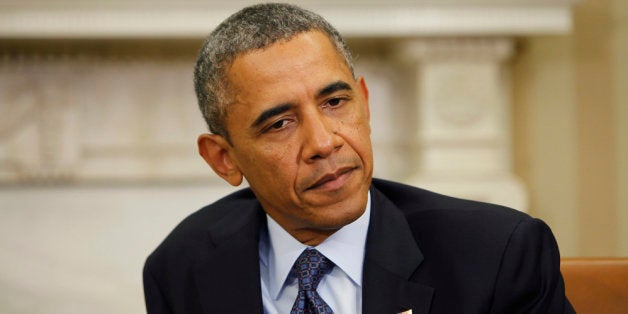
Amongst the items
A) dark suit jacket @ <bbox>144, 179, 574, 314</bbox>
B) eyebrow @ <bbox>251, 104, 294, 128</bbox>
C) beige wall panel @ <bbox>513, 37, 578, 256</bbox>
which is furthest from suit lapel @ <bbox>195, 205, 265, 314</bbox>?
beige wall panel @ <bbox>513, 37, 578, 256</bbox>

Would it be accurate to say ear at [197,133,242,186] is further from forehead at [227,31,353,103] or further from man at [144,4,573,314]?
forehead at [227,31,353,103]

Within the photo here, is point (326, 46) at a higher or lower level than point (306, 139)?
higher

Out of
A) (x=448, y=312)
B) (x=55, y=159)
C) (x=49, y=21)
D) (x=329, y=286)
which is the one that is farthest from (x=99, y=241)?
(x=448, y=312)

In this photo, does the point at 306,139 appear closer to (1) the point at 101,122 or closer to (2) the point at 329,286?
(2) the point at 329,286

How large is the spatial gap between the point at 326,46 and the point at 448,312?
0.57 m

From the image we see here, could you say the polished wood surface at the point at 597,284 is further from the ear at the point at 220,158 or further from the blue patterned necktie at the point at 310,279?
the ear at the point at 220,158

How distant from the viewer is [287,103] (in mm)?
1334

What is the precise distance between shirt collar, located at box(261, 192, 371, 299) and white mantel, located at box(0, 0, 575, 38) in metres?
1.50

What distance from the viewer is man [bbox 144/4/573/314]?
1332mm

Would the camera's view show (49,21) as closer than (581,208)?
Yes

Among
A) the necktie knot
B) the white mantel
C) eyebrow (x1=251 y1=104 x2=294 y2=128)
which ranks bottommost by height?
the necktie knot

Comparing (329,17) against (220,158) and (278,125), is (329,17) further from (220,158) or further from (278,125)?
(278,125)

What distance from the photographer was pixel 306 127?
52.7 inches

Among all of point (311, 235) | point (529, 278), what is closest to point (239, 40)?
point (311, 235)
